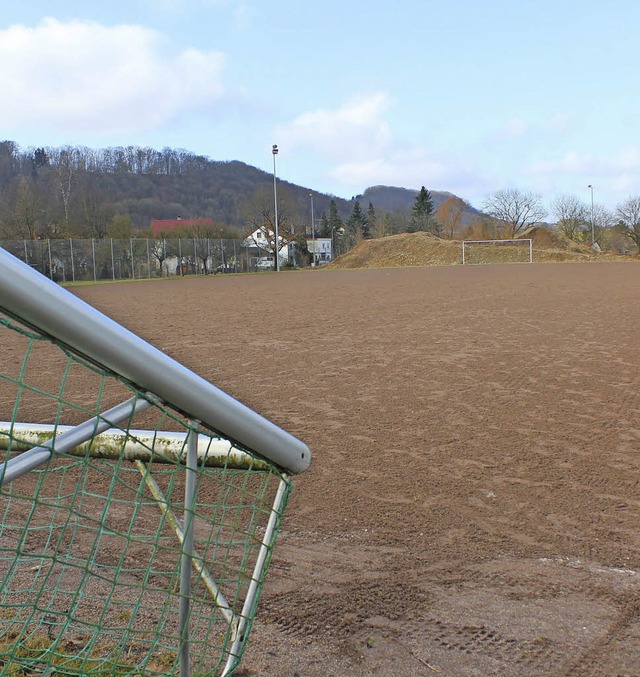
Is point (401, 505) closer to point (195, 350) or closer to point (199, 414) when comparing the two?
point (199, 414)

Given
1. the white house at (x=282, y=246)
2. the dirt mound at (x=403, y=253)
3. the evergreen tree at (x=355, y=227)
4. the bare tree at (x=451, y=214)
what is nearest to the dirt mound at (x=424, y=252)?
the dirt mound at (x=403, y=253)

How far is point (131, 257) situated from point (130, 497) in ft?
122

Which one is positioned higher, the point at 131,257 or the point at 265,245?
the point at 265,245

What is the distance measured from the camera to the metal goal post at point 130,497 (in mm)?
1088

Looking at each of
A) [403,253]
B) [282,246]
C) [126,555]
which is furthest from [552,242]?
[126,555]

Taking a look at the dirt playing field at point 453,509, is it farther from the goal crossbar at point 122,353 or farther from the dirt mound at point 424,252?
the dirt mound at point 424,252

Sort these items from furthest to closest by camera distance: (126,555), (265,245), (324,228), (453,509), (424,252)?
(324,228), (265,245), (424,252), (453,509), (126,555)

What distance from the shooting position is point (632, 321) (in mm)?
12211

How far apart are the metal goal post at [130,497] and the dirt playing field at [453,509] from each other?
410 mm

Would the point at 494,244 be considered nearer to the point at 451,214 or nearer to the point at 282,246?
the point at 282,246

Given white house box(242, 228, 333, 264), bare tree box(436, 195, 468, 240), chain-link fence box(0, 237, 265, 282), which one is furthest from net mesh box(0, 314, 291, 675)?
bare tree box(436, 195, 468, 240)

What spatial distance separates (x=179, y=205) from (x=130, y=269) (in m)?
68.1

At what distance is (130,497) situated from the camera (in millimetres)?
4102

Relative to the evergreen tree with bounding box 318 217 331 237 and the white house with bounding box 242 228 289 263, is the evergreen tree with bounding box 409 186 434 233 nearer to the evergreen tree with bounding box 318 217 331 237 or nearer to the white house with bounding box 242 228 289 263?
the evergreen tree with bounding box 318 217 331 237
